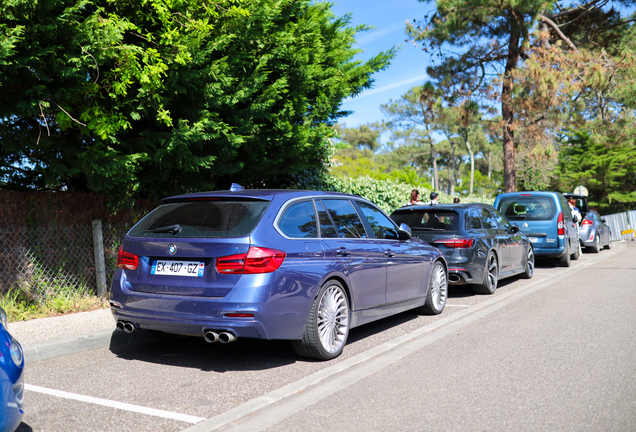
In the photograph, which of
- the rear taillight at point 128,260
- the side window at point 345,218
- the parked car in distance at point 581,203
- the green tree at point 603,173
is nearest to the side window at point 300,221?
the side window at point 345,218

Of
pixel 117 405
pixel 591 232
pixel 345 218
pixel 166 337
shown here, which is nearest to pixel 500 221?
pixel 345 218

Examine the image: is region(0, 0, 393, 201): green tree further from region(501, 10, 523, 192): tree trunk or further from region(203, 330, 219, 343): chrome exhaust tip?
region(501, 10, 523, 192): tree trunk

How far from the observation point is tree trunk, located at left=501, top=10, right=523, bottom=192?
21766 mm

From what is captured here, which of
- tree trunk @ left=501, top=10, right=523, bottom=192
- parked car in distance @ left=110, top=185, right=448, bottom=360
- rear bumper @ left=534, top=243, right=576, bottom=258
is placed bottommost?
rear bumper @ left=534, top=243, right=576, bottom=258

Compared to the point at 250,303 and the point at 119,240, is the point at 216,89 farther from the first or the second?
the point at 250,303

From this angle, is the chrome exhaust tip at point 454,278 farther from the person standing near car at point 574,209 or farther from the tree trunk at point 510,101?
the tree trunk at point 510,101

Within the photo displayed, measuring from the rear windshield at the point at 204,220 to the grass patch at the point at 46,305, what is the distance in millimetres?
2739

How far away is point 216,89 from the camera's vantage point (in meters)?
7.36

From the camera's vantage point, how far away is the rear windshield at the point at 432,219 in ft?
30.5

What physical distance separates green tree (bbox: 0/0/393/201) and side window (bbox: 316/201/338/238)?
2359mm

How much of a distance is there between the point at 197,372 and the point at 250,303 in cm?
92

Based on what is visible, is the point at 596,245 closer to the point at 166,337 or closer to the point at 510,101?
the point at 510,101

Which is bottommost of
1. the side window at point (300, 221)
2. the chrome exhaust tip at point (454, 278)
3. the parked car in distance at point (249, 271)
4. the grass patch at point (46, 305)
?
the grass patch at point (46, 305)

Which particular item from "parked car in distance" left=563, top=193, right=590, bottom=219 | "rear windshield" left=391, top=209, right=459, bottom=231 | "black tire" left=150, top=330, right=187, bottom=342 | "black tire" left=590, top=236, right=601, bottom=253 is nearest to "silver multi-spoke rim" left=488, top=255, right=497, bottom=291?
"rear windshield" left=391, top=209, right=459, bottom=231
